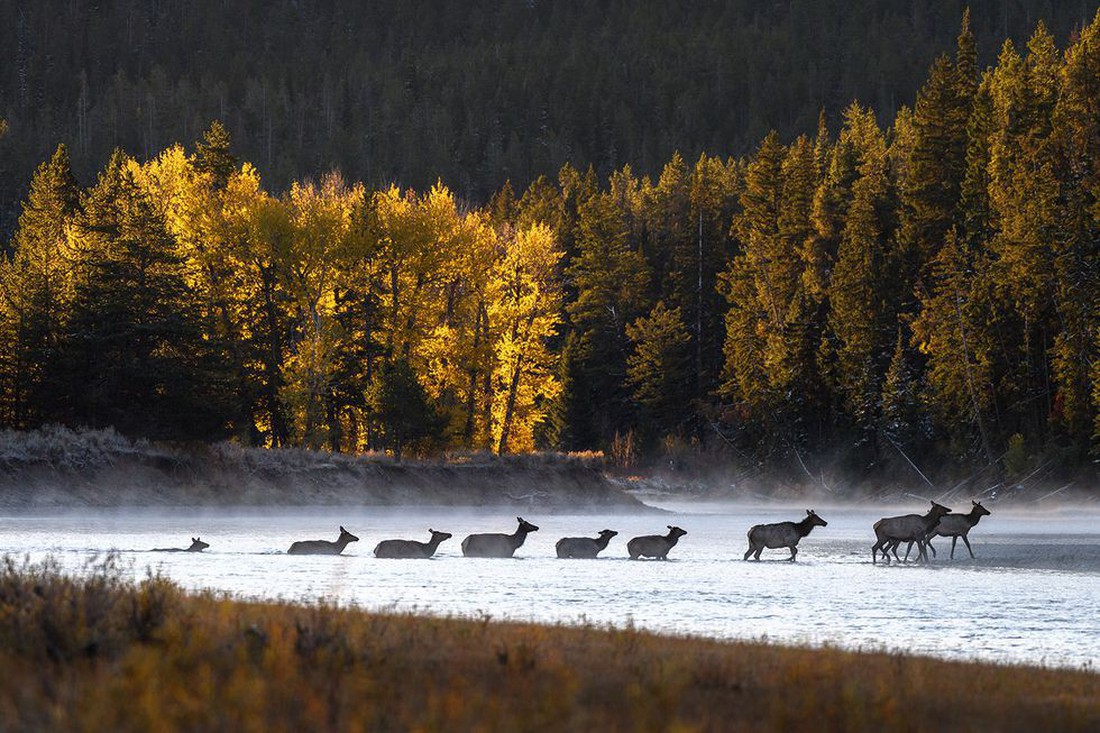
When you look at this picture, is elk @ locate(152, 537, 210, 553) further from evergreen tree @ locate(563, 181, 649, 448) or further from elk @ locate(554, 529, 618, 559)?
evergreen tree @ locate(563, 181, 649, 448)

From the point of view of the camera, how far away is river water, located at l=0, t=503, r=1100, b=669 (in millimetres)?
17000

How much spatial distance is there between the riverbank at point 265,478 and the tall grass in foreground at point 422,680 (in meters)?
32.2

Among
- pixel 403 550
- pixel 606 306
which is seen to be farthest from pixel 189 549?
pixel 606 306

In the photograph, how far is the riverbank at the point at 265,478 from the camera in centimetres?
4334

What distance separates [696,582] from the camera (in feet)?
78.4

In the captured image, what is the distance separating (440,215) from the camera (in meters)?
65.7

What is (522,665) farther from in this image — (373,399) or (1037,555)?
(373,399)

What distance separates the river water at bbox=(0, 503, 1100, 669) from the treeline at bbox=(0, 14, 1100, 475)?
11.9 m

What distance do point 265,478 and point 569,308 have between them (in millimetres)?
49272

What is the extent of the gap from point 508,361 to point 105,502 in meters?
27.5

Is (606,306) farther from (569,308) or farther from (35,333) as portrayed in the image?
(35,333)

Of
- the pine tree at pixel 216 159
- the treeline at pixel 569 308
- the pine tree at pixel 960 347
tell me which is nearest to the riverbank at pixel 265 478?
the treeline at pixel 569 308

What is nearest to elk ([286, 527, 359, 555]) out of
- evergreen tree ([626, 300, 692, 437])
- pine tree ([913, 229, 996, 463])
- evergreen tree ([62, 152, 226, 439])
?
evergreen tree ([62, 152, 226, 439])

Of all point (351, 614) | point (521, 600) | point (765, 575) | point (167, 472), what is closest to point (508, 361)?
point (167, 472)
